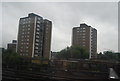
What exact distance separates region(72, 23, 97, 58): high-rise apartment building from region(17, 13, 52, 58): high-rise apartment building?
4151 mm

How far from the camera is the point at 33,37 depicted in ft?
33.6

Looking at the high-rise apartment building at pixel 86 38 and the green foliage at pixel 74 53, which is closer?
the green foliage at pixel 74 53

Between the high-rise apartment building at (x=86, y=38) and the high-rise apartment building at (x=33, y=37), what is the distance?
415cm

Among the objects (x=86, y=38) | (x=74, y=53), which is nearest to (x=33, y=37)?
(x=74, y=53)

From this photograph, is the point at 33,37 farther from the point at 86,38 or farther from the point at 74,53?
the point at 86,38

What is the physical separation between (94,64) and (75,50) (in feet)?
15.8

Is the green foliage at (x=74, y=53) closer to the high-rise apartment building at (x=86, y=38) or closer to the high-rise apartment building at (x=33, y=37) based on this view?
the high-rise apartment building at (x=33, y=37)

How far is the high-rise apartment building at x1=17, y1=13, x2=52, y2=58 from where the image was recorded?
9.84m

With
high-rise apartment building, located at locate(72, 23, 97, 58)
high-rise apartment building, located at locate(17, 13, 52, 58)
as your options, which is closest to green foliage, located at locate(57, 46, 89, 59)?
high-rise apartment building, located at locate(17, 13, 52, 58)

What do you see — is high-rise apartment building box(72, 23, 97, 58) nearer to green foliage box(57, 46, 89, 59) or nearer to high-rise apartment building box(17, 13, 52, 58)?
green foliage box(57, 46, 89, 59)

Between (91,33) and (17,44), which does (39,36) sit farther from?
(91,33)

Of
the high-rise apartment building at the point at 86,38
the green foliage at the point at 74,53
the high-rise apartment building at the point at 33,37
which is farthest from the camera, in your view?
the high-rise apartment building at the point at 86,38

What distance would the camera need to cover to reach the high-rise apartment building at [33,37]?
9844 millimetres

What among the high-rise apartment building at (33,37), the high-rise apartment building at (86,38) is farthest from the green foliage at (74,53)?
the high-rise apartment building at (86,38)
